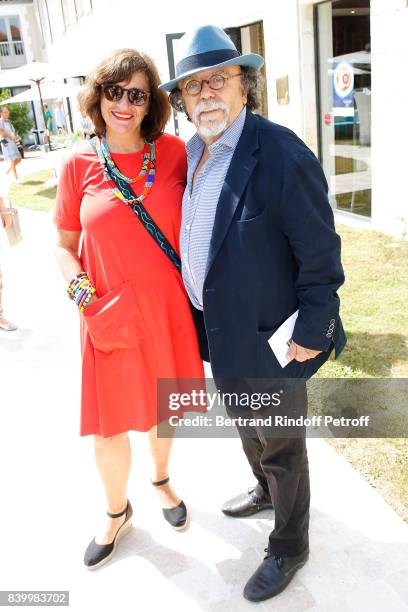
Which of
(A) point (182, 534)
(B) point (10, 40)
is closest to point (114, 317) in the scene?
(A) point (182, 534)

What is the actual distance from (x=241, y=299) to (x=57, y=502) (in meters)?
1.61

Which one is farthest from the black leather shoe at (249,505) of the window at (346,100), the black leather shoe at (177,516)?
the window at (346,100)

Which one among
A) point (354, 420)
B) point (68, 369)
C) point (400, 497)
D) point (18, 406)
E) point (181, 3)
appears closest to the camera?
point (400, 497)

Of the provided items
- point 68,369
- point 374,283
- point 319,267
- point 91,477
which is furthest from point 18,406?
point 374,283

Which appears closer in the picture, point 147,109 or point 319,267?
point 319,267

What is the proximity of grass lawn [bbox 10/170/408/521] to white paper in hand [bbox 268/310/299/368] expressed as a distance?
44.0 inches

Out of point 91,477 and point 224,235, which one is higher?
point 224,235

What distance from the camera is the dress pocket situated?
216 cm

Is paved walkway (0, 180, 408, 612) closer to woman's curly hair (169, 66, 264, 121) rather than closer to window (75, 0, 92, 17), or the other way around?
woman's curly hair (169, 66, 264, 121)

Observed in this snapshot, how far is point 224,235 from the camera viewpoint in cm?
182

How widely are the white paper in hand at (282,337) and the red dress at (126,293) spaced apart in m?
0.45

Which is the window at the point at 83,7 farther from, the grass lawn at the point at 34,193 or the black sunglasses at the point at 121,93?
the black sunglasses at the point at 121,93

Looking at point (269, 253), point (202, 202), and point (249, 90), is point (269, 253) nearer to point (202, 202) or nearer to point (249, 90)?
point (202, 202)

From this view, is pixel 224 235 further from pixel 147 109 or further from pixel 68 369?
pixel 68 369
